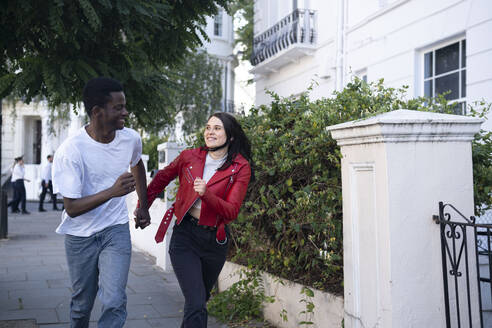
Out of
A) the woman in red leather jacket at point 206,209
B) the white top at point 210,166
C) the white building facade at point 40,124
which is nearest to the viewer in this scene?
the woman in red leather jacket at point 206,209

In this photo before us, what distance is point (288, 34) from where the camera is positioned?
1648cm

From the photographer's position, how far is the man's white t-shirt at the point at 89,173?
11.5 ft

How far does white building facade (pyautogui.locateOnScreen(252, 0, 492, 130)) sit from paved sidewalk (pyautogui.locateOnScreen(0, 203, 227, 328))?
3126 millimetres

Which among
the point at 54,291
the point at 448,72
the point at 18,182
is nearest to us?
the point at 54,291

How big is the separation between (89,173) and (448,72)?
839cm

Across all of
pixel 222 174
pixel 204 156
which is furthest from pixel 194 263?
pixel 204 156

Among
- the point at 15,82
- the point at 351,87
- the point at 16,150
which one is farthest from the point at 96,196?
the point at 16,150

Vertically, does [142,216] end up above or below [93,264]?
above

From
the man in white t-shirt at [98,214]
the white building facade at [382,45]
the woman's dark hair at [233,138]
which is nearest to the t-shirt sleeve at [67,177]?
the man in white t-shirt at [98,214]

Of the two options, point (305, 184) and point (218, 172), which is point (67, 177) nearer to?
point (218, 172)

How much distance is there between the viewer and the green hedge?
434cm

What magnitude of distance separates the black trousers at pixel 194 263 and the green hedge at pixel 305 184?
2.84 ft

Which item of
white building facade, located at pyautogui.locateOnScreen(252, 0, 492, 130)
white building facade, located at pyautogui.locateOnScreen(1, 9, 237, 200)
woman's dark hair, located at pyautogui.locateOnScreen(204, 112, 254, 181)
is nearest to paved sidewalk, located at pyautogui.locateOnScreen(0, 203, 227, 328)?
woman's dark hair, located at pyautogui.locateOnScreen(204, 112, 254, 181)

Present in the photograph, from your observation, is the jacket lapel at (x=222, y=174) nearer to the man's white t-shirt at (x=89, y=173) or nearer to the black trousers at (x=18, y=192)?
the man's white t-shirt at (x=89, y=173)
